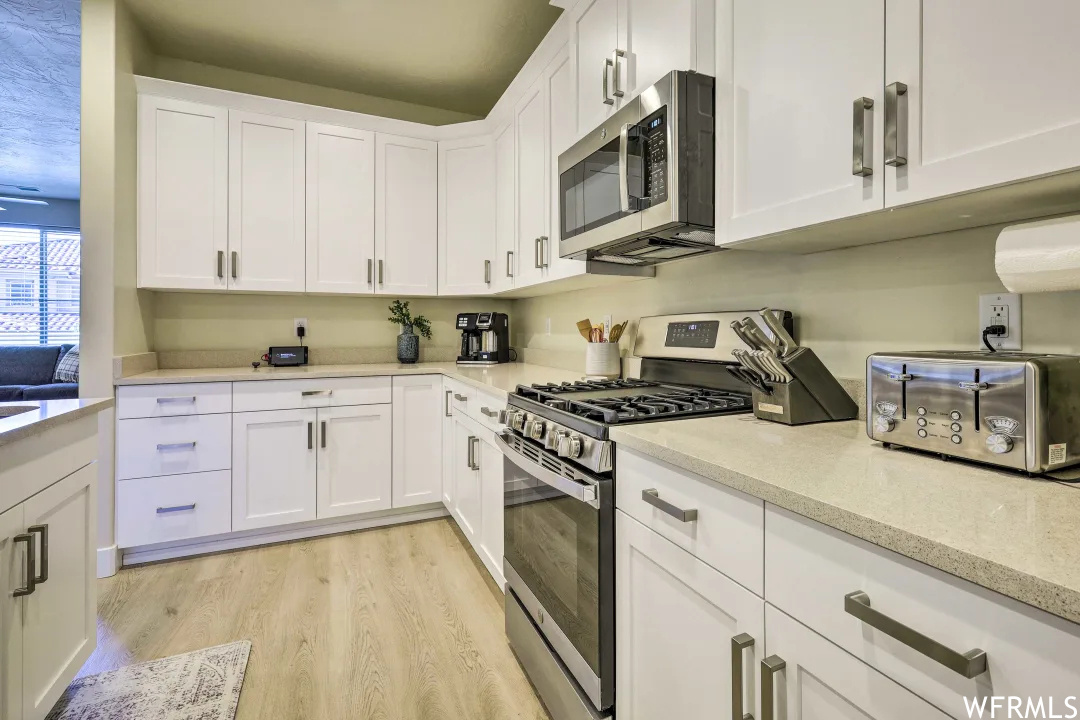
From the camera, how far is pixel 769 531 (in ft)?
2.63

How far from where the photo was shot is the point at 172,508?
8.42 feet

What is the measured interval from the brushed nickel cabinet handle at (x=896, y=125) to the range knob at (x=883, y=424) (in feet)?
1.52

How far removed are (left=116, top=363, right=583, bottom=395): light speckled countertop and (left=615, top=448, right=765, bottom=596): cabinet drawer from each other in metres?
0.92

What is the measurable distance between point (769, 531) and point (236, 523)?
9.03ft

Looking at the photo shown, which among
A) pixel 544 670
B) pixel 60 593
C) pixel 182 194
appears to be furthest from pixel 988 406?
pixel 182 194

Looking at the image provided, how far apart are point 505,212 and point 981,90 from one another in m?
2.33

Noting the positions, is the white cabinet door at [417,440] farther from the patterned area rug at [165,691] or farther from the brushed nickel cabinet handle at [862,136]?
the brushed nickel cabinet handle at [862,136]

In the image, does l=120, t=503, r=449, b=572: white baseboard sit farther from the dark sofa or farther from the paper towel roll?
the dark sofa

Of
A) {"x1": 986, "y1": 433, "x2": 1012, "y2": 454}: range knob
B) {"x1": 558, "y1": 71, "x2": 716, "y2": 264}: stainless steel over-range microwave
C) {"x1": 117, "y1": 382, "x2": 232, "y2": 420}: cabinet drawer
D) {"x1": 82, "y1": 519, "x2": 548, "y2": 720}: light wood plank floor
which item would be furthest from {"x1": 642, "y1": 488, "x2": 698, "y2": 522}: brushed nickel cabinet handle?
{"x1": 117, "y1": 382, "x2": 232, "y2": 420}: cabinet drawer

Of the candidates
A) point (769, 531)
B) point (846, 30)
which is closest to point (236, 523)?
point (769, 531)

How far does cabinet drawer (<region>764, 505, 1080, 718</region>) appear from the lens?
0.49 meters

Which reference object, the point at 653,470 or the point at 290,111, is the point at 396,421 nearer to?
the point at 290,111

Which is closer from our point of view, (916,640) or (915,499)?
(916,640)

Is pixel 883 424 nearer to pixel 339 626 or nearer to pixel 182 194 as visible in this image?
pixel 339 626
